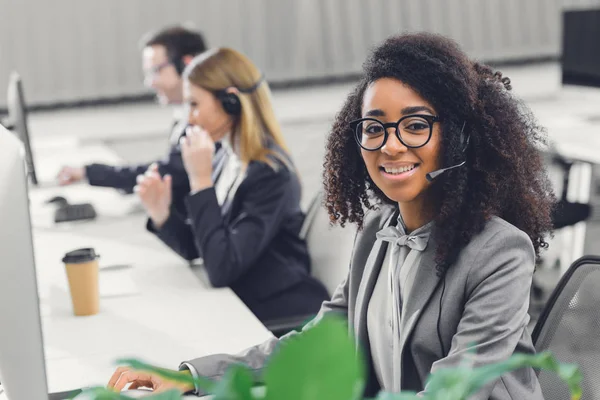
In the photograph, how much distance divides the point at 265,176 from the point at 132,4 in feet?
7.50

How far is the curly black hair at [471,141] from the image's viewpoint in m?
1.29

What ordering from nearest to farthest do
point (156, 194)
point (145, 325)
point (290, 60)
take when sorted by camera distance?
point (145, 325), point (156, 194), point (290, 60)

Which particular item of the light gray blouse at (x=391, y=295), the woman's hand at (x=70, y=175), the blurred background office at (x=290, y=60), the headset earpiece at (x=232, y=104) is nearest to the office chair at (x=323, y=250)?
A: the headset earpiece at (x=232, y=104)

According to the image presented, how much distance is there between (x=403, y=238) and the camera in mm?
1362

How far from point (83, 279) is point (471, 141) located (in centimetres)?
91

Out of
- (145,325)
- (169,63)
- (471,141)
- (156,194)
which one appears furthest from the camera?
(169,63)

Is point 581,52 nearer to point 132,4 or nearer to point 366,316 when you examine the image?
point 132,4

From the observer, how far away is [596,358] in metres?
1.31

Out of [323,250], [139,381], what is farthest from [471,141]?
[323,250]

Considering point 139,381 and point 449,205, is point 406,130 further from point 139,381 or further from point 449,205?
point 139,381

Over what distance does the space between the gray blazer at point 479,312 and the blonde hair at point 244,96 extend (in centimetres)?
A: 96

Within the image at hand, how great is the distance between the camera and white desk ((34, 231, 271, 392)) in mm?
1599

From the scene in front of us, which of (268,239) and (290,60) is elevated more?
(290,60)

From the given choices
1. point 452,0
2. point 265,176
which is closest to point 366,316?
point 265,176
